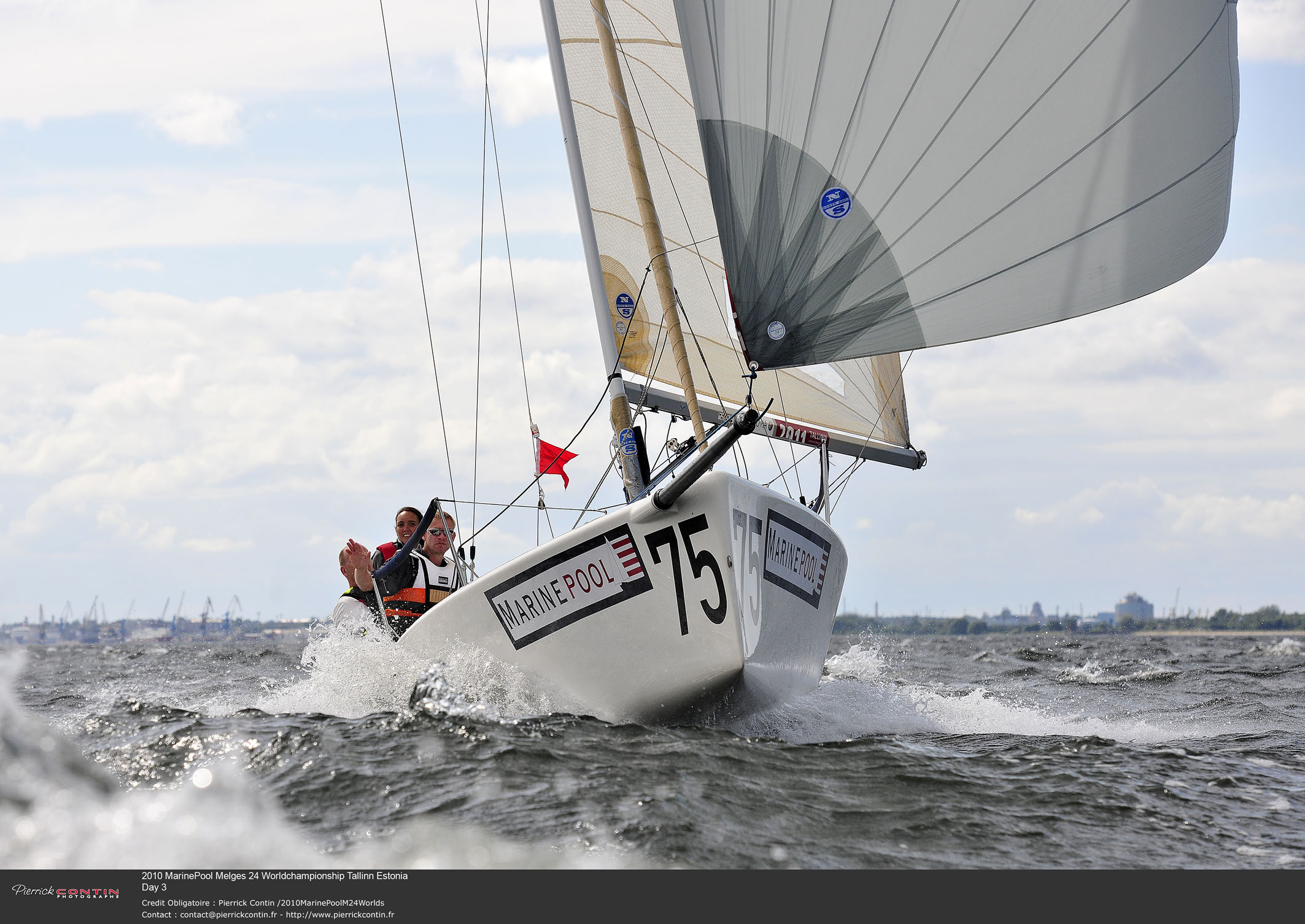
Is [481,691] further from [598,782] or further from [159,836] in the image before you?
[159,836]

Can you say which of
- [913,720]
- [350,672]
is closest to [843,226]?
[913,720]

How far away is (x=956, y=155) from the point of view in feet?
16.4

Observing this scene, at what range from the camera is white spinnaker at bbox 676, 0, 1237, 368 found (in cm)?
491

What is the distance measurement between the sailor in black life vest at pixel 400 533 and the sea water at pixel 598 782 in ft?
1.80

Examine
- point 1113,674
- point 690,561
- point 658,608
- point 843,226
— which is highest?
point 843,226

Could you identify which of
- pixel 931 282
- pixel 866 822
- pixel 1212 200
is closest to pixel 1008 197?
pixel 931 282

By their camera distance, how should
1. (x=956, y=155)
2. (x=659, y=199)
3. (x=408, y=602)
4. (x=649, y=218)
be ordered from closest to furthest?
(x=956, y=155) < (x=649, y=218) < (x=408, y=602) < (x=659, y=199)

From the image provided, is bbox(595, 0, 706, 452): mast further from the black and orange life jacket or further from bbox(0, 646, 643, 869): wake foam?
bbox(0, 646, 643, 869): wake foam

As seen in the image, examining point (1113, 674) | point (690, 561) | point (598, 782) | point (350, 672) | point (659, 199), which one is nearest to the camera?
point (598, 782)

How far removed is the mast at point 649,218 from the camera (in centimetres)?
525

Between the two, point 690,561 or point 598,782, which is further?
point 690,561

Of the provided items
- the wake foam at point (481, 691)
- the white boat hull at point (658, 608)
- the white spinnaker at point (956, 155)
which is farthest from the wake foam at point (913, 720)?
the white spinnaker at point (956, 155)

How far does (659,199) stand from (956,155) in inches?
122
